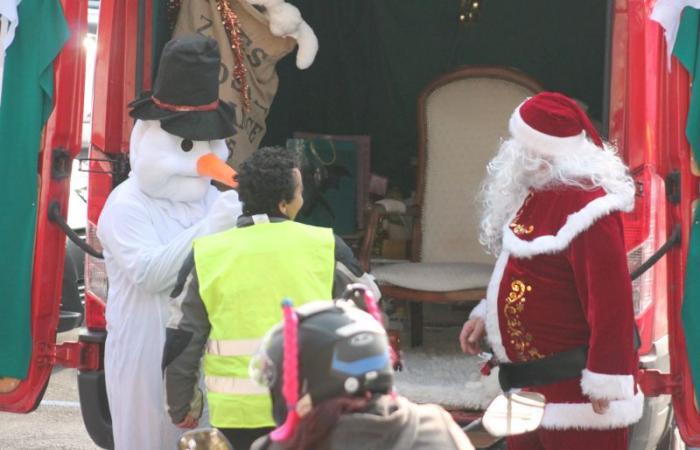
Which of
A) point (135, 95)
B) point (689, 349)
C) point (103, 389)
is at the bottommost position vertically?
point (103, 389)

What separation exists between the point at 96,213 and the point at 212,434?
248cm

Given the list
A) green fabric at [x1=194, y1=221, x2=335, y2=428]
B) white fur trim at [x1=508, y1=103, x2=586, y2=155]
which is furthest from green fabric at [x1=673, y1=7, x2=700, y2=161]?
green fabric at [x1=194, y1=221, x2=335, y2=428]

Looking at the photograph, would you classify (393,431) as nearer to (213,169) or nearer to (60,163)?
(213,169)

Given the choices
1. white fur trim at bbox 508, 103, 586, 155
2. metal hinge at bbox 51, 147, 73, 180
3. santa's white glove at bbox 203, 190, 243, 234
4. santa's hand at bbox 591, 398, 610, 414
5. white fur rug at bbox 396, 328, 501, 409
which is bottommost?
white fur rug at bbox 396, 328, 501, 409

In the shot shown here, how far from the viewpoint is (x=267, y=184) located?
11.3 feet

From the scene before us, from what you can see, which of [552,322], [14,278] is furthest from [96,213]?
[552,322]

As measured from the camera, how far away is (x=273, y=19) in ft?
19.4

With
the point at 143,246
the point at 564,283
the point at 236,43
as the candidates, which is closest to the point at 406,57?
the point at 236,43

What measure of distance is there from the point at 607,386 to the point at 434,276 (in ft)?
7.72

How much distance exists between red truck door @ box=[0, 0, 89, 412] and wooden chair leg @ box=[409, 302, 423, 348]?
1718 mm

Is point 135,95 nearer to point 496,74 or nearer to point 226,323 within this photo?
point 226,323

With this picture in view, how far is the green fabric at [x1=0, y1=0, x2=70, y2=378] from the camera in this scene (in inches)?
174

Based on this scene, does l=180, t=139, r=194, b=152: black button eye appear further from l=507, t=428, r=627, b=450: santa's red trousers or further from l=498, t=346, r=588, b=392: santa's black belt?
l=507, t=428, r=627, b=450: santa's red trousers

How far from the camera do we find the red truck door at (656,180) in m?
4.07
